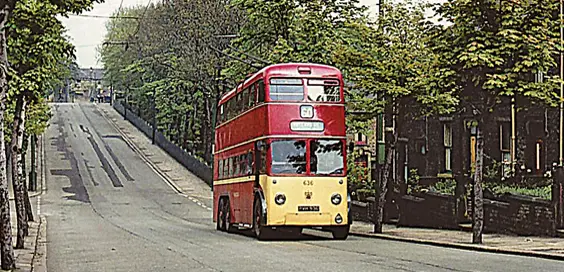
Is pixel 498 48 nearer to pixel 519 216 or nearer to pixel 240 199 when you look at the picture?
pixel 519 216

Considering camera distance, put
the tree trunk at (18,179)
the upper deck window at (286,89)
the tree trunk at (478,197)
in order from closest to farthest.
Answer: the tree trunk at (478,197) → the tree trunk at (18,179) → the upper deck window at (286,89)

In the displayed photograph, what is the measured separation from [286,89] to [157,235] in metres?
6.66

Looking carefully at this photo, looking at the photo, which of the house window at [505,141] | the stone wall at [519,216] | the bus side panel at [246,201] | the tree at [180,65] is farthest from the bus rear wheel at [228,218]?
the tree at [180,65]

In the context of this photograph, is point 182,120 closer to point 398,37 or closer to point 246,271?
point 398,37

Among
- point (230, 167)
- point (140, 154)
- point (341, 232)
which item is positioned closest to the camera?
point (341, 232)

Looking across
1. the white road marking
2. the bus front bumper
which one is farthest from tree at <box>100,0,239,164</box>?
the bus front bumper

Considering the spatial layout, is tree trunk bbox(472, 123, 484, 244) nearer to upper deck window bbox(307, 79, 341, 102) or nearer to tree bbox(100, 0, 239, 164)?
upper deck window bbox(307, 79, 341, 102)

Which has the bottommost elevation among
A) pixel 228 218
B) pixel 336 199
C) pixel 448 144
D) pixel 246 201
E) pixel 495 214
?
pixel 228 218

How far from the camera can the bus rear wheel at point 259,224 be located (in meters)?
24.9

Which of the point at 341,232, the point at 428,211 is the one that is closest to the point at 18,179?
the point at 341,232

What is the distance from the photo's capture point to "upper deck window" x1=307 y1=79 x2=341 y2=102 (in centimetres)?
2502

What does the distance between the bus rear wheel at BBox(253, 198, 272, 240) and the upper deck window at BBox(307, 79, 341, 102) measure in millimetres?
3163

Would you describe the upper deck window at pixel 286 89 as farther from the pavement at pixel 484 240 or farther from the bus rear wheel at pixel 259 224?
the pavement at pixel 484 240

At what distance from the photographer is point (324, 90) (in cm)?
2512
